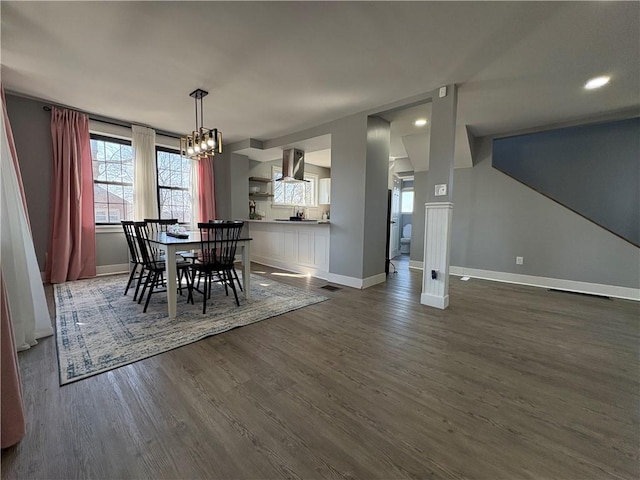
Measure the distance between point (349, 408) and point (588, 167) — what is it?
5444 mm

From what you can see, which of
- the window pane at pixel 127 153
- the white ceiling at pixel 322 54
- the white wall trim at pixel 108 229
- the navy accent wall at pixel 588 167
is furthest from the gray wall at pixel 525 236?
the white wall trim at pixel 108 229

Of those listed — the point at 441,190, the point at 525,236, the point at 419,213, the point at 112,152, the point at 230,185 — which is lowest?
the point at 525,236

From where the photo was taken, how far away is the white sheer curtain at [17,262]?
1.98 metres

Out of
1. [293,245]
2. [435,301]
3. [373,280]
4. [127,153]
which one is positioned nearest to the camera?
[435,301]

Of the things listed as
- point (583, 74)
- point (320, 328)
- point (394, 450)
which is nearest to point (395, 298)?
point (320, 328)

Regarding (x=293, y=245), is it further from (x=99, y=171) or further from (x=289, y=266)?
(x=99, y=171)

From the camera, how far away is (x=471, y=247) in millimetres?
4922

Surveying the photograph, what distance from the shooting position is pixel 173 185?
17.2ft

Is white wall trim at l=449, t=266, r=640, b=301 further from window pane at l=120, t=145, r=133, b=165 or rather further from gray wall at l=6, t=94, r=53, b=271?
gray wall at l=6, t=94, r=53, b=271

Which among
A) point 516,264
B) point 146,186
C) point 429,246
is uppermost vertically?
point 146,186

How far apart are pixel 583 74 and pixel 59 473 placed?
4.92 meters

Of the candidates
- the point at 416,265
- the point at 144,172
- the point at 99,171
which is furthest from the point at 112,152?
the point at 416,265

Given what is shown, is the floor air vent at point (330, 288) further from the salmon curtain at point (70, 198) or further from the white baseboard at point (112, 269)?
the salmon curtain at point (70, 198)

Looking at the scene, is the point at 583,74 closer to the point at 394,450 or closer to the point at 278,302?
the point at 394,450
